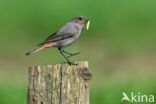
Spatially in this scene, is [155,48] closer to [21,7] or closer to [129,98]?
[21,7]

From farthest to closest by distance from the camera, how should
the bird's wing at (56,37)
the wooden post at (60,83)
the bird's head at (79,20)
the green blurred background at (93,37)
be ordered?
the green blurred background at (93,37) < the bird's head at (79,20) < the bird's wing at (56,37) < the wooden post at (60,83)

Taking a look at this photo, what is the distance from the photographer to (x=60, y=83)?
269 inches

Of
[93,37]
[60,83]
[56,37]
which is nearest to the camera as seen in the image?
[60,83]

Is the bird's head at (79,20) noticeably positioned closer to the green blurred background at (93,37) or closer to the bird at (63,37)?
the bird at (63,37)

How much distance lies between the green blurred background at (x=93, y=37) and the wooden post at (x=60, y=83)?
13.8ft

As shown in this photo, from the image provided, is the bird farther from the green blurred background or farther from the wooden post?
the green blurred background

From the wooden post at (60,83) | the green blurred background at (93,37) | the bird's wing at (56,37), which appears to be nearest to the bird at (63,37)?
the bird's wing at (56,37)

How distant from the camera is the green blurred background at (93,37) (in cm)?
1406

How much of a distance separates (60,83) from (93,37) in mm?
10298

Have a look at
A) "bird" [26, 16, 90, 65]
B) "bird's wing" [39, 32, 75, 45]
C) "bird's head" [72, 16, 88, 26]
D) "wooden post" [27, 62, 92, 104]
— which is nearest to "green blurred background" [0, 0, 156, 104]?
"bird's head" [72, 16, 88, 26]

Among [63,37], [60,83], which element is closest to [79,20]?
[63,37]

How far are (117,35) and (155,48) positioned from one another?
135cm

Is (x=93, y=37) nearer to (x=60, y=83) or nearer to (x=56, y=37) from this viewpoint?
(x=56, y=37)

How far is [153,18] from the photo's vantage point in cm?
1828
